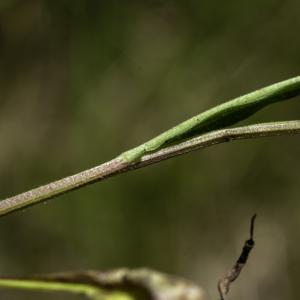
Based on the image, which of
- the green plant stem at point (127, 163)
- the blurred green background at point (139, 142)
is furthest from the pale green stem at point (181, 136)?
the blurred green background at point (139, 142)

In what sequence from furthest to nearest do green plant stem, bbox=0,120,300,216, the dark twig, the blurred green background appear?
1. the blurred green background
2. the dark twig
3. green plant stem, bbox=0,120,300,216

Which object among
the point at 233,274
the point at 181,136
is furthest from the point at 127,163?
the point at 233,274

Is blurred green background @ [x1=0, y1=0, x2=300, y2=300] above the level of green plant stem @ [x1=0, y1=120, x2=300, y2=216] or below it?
above

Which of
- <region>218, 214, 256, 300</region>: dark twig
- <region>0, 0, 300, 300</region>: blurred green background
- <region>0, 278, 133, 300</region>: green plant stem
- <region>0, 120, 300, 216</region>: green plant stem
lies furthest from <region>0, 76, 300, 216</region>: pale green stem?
<region>0, 0, 300, 300</region>: blurred green background

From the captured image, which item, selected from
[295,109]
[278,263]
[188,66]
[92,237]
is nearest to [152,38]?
[188,66]

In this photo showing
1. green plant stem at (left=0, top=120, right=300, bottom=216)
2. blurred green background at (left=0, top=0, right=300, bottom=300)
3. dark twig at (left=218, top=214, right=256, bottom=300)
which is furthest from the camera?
blurred green background at (left=0, top=0, right=300, bottom=300)

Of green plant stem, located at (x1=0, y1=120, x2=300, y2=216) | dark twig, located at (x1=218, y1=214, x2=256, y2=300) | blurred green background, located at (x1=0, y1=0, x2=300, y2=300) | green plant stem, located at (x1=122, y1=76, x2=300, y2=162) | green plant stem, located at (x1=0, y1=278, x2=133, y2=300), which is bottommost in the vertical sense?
dark twig, located at (x1=218, y1=214, x2=256, y2=300)

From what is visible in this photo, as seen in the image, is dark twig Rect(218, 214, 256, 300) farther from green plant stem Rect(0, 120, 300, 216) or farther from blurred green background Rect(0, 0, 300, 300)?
blurred green background Rect(0, 0, 300, 300)

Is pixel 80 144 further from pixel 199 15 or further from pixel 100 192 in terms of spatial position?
pixel 199 15
